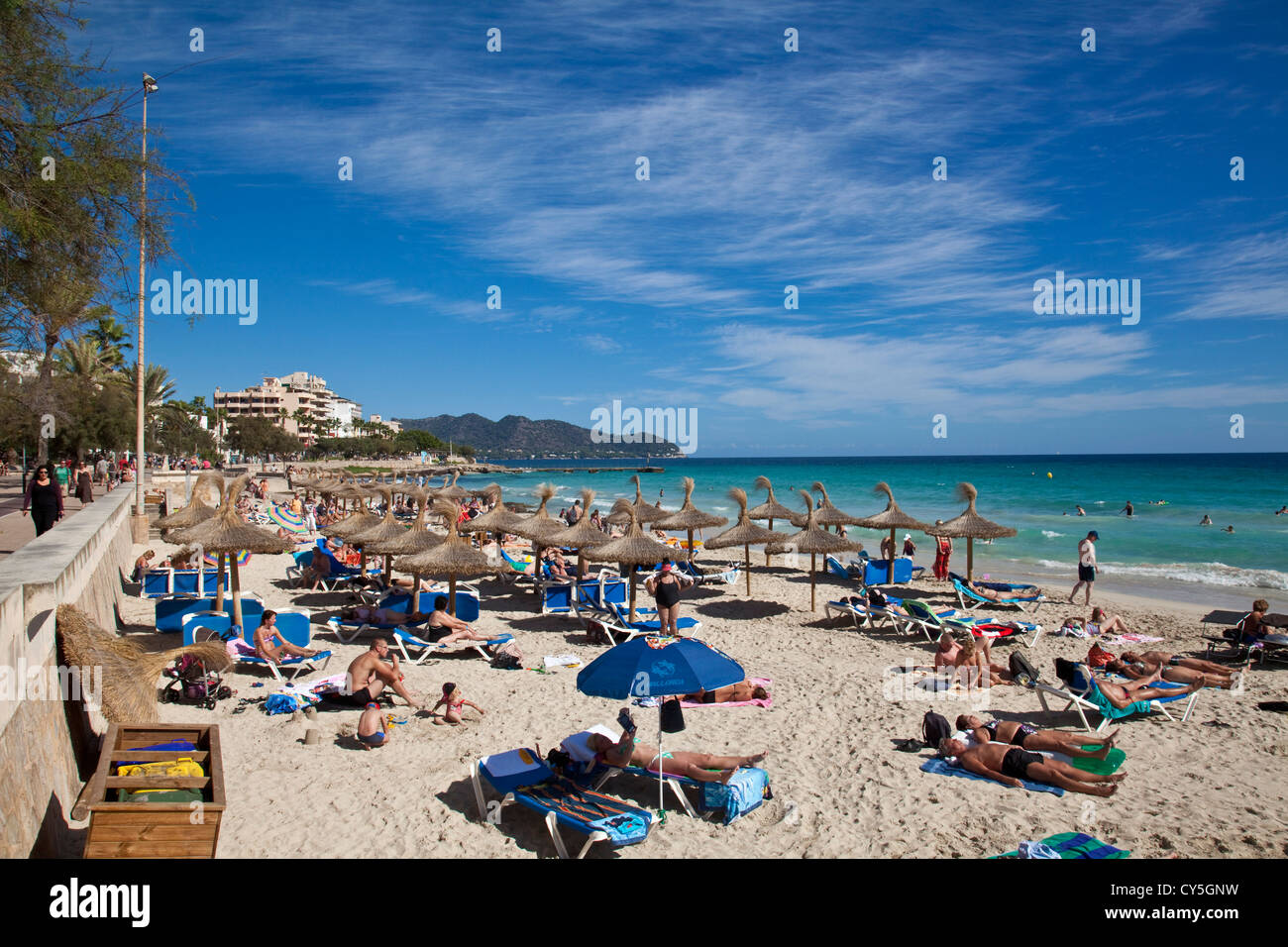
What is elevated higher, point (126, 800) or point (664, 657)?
point (664, 657)

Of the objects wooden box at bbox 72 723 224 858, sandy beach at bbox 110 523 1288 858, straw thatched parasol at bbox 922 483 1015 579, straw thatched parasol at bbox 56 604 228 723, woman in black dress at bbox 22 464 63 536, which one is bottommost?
sandy beach at bbox 110 523 1288 858

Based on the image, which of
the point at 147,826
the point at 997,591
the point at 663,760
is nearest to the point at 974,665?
the point at 663,760

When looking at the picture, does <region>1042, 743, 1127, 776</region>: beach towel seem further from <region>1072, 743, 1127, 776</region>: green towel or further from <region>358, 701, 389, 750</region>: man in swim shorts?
<region>358, 701, 389, 750</region>: man in swim shorts

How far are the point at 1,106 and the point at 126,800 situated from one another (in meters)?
Result: 5.12

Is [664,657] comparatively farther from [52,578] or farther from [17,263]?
[17,263]

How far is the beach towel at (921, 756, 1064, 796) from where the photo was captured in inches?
225

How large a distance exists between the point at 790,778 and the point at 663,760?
115cm

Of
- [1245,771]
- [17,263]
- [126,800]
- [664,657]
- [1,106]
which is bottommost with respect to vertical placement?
[1245,771]

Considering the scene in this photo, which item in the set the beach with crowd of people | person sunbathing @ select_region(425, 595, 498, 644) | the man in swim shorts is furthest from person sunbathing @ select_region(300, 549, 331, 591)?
the man in swim shorts

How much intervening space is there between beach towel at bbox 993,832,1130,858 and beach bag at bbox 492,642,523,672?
19.1 ft

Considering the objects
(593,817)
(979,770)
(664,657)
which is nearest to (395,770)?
(593,817)

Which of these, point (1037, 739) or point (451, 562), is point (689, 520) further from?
point (1037, 739)

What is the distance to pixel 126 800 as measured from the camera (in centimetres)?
393

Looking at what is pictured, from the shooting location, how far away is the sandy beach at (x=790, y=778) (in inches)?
196
